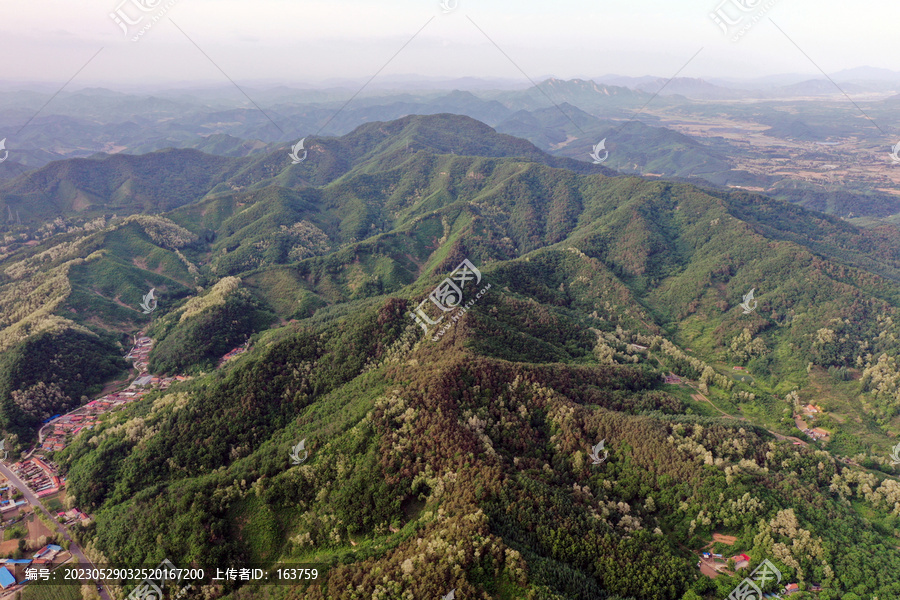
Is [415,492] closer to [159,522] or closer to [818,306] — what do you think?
[159,522]

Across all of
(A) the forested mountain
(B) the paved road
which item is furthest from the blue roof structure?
(A) the forested mountain

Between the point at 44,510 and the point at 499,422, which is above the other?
the point at 499,422

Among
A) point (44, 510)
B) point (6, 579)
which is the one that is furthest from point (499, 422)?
point (44, 510)

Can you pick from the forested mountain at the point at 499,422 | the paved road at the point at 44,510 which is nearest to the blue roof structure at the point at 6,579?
the paved road at the point at 44,510

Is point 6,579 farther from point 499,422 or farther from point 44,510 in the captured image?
point 499,422

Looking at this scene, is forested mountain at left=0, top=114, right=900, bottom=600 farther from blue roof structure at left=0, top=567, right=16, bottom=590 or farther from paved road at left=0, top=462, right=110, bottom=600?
blue roof structure at left=0, top=567, right=16, bottom=590

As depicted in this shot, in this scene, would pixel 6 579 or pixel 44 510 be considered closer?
pixel 6 579

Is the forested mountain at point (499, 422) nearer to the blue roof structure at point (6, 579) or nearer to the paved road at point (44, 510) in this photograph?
the paved road at point (44, 510)

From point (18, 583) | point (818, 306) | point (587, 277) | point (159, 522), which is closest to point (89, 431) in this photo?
point (18, 583)
